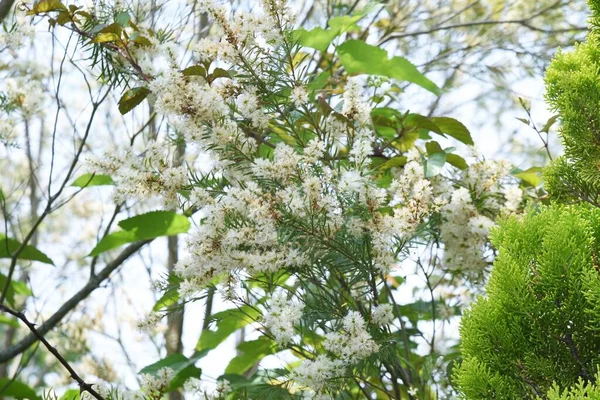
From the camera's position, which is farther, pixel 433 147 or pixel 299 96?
pixel 433 147

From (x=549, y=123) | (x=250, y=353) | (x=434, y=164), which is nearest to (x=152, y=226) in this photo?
(x=250, y=353)

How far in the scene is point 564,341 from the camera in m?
1.05

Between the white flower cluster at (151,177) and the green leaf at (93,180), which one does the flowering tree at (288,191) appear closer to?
the white flower cluster at (151,177)

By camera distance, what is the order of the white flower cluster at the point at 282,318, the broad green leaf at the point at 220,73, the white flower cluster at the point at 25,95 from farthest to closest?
the white flower cluster at the point at 25,95 → the broad green leaf at the point at 220,73 → the white flower cluster at the point at 282,318

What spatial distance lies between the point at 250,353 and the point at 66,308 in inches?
24.4

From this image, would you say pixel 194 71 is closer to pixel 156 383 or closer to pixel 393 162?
pixel 393 162

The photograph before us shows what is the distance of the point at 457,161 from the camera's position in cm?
166

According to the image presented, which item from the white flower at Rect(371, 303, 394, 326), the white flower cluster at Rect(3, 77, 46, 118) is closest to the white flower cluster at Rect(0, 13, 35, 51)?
the white flower cluster at Rect(3, 77, 46, 118)

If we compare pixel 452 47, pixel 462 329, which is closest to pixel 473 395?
pixel 462 329

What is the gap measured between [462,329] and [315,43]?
0.82 meters

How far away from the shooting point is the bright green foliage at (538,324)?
3.39ft

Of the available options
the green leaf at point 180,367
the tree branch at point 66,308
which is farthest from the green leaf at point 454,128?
the tree branch at point 66,308

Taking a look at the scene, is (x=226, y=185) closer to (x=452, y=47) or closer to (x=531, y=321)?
(x=531, y=321)

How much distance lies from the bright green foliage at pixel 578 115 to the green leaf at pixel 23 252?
1.31m
